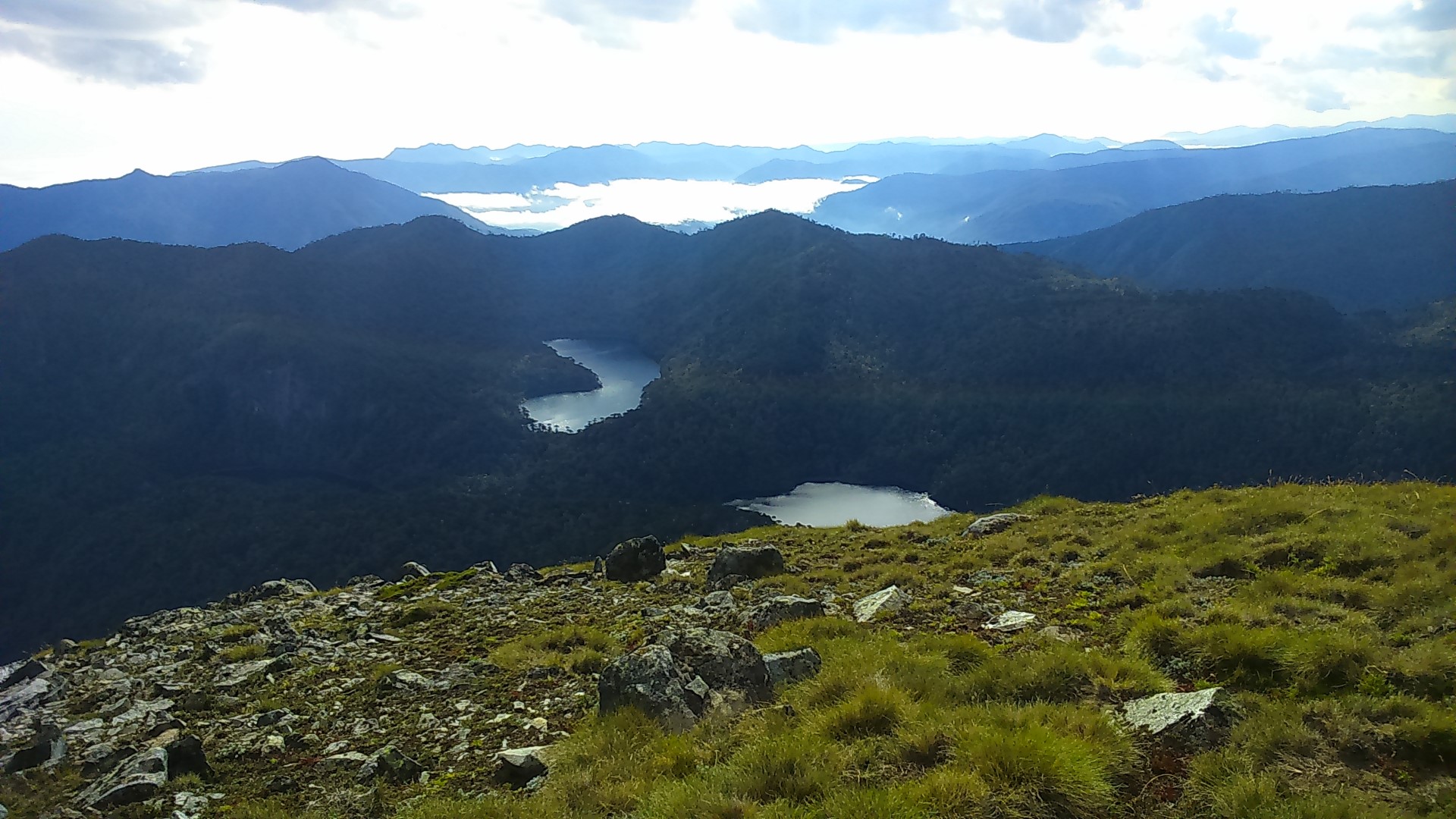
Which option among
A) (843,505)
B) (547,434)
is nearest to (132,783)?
(843,505)

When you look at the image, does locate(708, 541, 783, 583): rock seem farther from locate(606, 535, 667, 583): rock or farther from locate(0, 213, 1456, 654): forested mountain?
locate(0, 213, 1456, 654): forested mountain

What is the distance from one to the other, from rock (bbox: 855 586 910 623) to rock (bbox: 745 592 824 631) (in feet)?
2.41

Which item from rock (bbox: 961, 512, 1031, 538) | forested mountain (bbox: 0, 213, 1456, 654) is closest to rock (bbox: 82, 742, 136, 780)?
rock (bbox: 961, 512, 1031, 538)

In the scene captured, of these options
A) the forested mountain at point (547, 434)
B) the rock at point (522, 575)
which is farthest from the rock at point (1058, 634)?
the forested mountain at point (547, 434)

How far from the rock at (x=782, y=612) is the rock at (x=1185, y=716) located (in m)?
5.52

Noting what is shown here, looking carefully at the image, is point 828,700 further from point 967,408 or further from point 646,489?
point 967,408

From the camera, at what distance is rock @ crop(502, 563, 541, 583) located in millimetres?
20484

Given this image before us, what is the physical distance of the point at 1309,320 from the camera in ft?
543

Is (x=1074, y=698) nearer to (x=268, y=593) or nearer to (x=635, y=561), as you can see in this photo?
(x=635, y=561)

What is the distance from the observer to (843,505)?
145500 mm

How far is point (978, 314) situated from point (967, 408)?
38228mm

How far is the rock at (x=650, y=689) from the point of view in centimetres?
820

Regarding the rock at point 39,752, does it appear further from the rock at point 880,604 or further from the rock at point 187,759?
the rock at point 880,604

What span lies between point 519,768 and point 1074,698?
6296 millimetres
